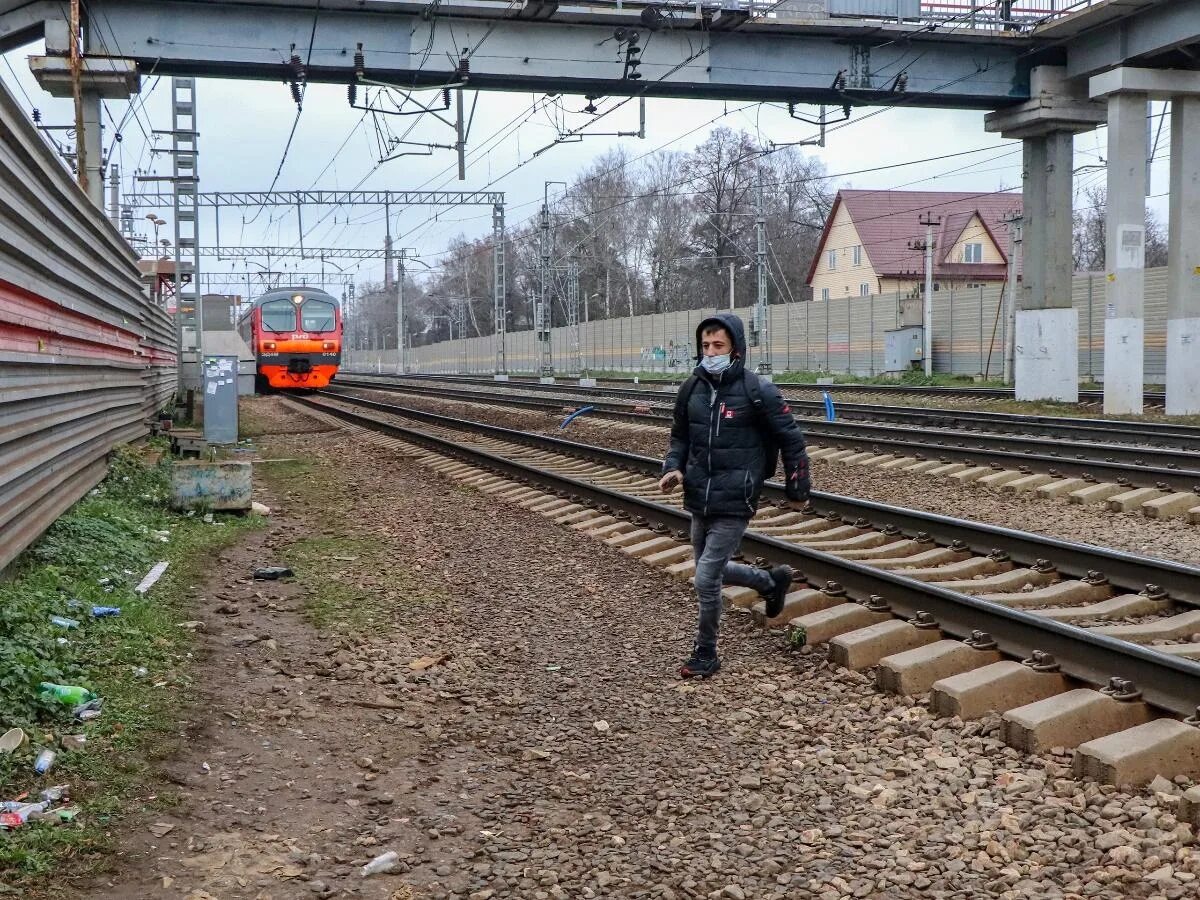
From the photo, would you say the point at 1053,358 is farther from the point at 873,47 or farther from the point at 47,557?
the point at 47,557

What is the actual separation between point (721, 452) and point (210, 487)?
6557 millimetres

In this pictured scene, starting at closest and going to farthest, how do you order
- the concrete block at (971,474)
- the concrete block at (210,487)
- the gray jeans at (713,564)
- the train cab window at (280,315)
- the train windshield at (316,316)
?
1. the gray jeans at (713,564)
2. the concrete block at (210,487)
3. the concrete block at (971,474)
4. the train cab window at (280,315)
5. the train windshield at (316,316)

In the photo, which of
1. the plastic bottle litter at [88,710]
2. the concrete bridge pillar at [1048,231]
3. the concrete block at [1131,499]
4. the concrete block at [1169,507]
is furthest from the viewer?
the concrete bridge pillar at [1048,231]

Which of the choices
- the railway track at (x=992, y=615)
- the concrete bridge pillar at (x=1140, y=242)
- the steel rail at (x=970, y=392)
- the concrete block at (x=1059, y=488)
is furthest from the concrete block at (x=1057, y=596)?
the steel rail at (x=970, y=392)

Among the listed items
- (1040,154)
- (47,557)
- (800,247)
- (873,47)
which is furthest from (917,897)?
(800,247)

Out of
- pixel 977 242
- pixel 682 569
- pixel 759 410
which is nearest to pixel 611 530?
pixel 682 569

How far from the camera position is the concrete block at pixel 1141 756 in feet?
13.5

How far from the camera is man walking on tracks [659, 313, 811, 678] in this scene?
563cm

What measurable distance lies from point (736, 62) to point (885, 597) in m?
16.4

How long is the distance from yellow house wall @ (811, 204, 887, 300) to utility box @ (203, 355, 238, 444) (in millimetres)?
45965

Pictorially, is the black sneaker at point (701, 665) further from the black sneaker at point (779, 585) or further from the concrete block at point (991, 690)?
the concrete block at point (991, 690)

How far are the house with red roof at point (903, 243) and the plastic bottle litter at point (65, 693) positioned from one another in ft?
186

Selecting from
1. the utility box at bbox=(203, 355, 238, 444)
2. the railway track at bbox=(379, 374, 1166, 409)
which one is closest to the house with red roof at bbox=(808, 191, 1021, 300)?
the railway track at bbox=(379, 374, 1166, 409)

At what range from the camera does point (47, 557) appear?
7.23 meters
